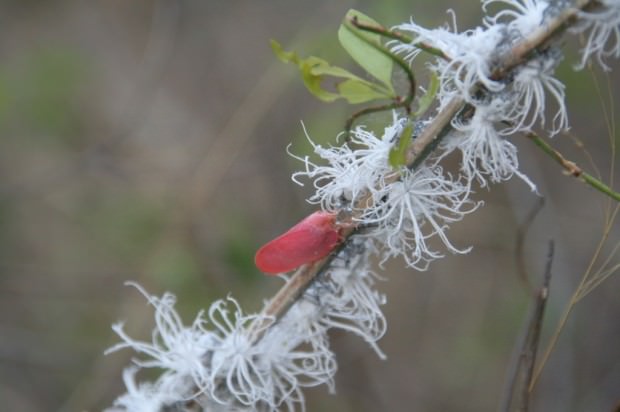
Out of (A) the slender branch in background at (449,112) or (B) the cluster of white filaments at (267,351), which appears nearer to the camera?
(A) the slender branch in background at (449,112)

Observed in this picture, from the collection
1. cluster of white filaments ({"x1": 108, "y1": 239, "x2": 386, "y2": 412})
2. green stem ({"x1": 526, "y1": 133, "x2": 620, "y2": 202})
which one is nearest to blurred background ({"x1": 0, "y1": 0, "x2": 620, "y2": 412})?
cluster of white filaments ({"x1": 108, "y1": 239, "x2": 386, "y2": 412})

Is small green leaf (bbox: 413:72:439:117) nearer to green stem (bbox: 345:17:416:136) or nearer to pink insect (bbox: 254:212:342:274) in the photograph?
green stem (bbox: 345:17:416:136)

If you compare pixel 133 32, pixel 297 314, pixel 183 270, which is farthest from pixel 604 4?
pixel 133 32

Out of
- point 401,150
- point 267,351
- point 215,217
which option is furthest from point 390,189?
point 215,217

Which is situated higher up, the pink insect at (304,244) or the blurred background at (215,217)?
the blurred background at (215,217)

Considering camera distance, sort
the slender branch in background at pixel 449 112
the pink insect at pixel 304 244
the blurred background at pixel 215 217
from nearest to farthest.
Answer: the slender branch in background at pixel 449 112 → the pink insect at pixel 304 244 → the blurred background at pixel 215 217

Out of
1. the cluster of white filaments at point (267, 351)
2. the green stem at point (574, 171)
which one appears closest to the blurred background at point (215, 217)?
the cluster of white filaments at point (267, 351)

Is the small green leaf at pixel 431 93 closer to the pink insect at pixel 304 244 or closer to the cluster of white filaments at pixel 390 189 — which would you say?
the cluster of white filaments at pixel 390 189
